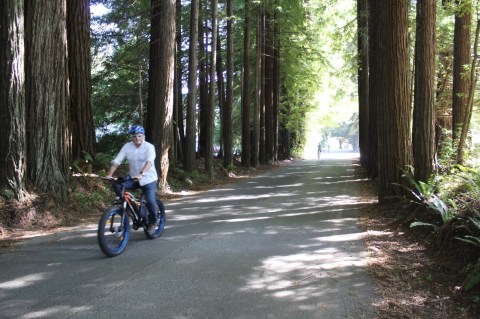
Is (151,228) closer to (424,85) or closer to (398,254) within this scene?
(398,254)

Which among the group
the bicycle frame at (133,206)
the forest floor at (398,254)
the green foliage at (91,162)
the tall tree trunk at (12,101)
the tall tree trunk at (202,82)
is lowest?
the forest floor at (398,254)

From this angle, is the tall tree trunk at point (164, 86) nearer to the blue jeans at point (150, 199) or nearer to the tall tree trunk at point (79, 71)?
the tall tree trunk at point (79, 71)

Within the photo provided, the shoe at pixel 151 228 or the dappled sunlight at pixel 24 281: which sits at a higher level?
the shoe at pixel 151 228

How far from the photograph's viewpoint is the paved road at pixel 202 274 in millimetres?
4258

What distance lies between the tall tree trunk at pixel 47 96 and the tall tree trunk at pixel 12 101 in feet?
1.88

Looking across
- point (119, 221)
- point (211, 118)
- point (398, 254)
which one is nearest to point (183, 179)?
point (211, 118)

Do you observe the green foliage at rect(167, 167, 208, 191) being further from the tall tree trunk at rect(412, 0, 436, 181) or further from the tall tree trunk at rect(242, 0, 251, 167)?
the tall tree trunk at rect(412, 0, 436, 181)

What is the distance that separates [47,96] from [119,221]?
4.51 metres

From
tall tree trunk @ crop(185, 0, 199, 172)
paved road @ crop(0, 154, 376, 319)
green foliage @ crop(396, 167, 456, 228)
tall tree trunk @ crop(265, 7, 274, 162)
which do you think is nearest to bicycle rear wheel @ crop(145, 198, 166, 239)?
paved road @ crop(0, 154, 376, 319)

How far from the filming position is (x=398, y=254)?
6500 millimetres

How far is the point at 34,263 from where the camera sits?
5.77m

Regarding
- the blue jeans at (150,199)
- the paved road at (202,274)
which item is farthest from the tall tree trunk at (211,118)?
the blue jeans at (150,199)

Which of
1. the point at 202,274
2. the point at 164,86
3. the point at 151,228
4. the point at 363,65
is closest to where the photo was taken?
the point at 202,274

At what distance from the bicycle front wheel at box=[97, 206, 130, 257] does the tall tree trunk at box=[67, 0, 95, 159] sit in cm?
650
